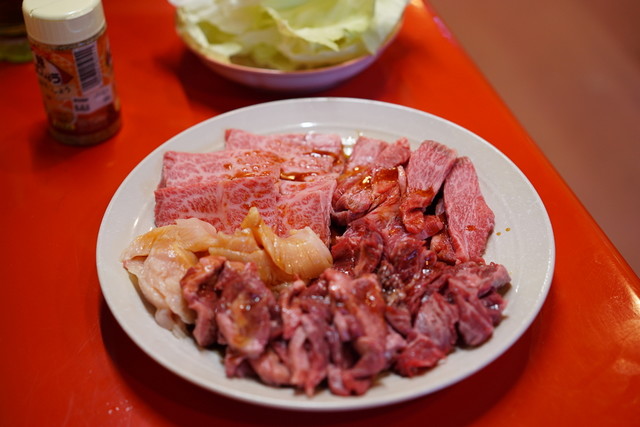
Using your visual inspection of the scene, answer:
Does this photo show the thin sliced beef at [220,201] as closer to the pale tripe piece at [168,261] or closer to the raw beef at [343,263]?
the raw beef at [343,263]

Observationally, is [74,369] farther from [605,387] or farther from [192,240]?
[605,387]

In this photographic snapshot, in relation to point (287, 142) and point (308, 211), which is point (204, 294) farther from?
point (287, 142)

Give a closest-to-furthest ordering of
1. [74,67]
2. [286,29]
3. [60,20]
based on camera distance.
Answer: [60,20] → [74,67] → [286,29]

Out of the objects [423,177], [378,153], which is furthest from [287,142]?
[423,177]

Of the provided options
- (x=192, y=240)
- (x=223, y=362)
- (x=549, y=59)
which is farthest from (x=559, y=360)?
(x=549, y=59)

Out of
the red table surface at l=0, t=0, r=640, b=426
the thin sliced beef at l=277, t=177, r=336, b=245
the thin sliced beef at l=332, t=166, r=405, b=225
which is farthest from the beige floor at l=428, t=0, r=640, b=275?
the thin sliced beef at l=277, t=177, r=336, b=245

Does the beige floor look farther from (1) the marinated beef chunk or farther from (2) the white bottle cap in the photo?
(2) the white bottle cap

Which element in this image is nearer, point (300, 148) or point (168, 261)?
point (168, 261)

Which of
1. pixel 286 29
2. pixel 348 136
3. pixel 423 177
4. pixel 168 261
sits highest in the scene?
pixel 286 29
